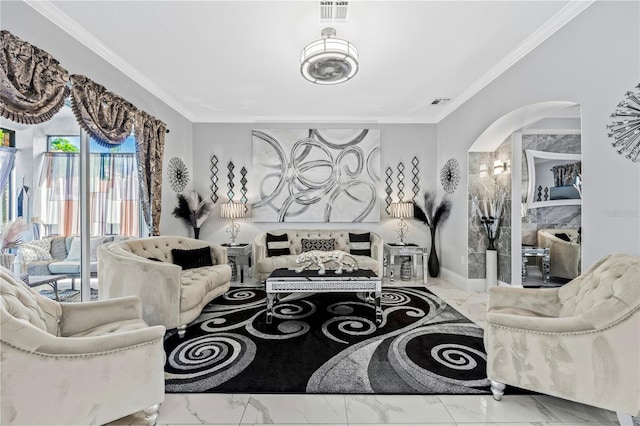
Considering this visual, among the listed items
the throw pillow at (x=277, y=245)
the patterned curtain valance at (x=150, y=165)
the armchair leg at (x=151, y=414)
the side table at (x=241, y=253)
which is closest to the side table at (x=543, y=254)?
the throw pillow at (x=277, y=245)

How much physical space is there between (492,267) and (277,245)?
11.0 ft

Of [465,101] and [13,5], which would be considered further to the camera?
[465,101]

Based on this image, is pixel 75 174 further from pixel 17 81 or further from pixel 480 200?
pixel 480 200

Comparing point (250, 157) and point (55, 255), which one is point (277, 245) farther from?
point (55, 255)

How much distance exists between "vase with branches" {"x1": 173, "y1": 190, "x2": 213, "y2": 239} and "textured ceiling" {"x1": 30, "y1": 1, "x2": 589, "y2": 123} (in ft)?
5.10

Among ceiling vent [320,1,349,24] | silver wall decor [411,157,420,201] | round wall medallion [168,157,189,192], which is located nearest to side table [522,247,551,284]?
silver wall decor [411,157,420,201]

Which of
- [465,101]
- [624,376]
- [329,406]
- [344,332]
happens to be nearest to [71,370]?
[329,406]

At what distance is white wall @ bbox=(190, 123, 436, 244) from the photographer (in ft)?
16.7

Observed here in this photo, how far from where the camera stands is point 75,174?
2879 mm

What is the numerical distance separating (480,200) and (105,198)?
201 inches

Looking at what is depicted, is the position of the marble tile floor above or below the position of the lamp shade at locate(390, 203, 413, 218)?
below

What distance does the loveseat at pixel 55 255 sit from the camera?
2.43 m

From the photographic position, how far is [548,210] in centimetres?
473

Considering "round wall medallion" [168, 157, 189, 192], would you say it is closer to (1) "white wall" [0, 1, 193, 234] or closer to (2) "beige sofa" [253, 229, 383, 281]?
(1) "white wall" [0, 1, 193, 234]
